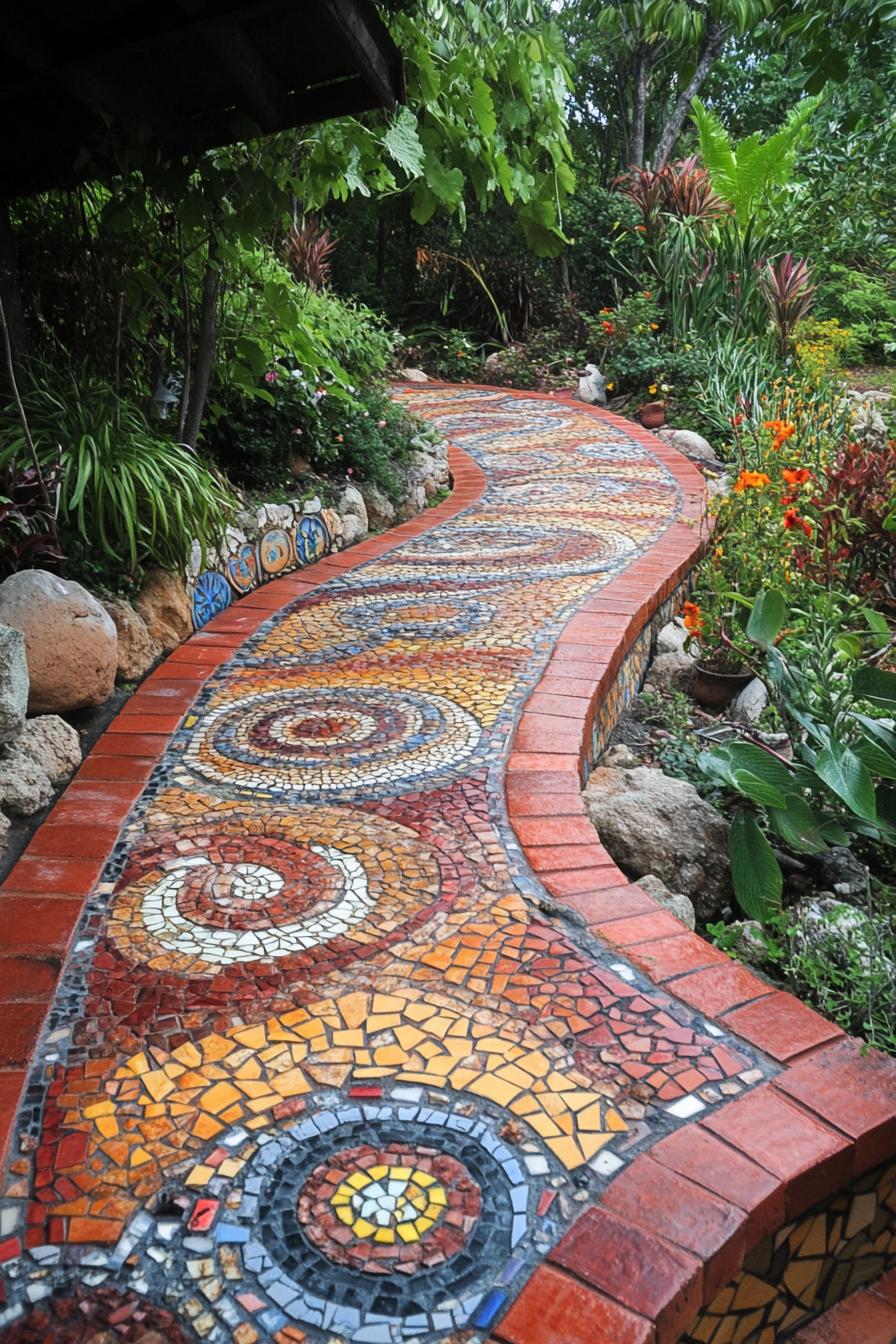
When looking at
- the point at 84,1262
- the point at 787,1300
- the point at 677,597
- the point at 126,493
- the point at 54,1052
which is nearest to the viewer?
the point at 84,1262

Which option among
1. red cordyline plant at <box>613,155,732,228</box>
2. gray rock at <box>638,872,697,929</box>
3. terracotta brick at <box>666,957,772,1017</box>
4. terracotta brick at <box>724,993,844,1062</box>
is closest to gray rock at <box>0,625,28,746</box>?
gray rock at <box>638,872,697,929</box>

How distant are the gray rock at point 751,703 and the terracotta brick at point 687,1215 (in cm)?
244

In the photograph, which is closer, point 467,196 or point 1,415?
point 1,415

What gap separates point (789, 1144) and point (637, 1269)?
0.37m

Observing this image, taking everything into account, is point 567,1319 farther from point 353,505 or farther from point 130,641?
point 353,505

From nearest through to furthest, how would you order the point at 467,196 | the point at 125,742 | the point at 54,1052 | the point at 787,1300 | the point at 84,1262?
1. the point at 84,1262
2. the point at 787,1300
3. the point at 54,1052
4. the point at 125,742
5. the point at 467,196

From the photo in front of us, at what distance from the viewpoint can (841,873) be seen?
277cm

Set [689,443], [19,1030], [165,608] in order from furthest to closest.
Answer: [689,443] < [165,608] < [19,1030]

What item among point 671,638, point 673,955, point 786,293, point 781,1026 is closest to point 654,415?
point 786,293

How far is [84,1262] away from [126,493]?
2859 mm

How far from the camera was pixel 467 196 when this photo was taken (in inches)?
537

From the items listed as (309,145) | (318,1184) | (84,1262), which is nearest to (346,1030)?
(318,1184)

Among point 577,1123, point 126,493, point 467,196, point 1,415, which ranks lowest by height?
point 577,1123

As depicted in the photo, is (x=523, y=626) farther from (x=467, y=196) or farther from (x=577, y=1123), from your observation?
(x=467, y=196)
